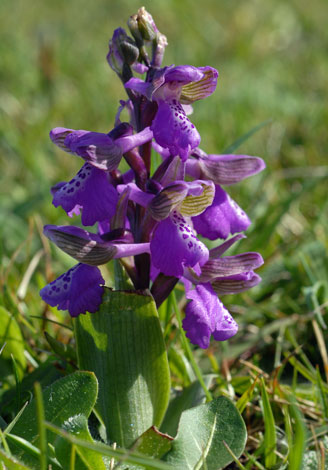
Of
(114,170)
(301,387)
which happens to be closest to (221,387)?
(301,387)

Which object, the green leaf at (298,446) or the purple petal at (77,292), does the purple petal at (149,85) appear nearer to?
the purple petal at (77,292)

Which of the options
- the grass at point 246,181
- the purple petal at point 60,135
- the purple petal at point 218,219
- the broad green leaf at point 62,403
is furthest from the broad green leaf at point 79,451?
the purple petal at point 60,135

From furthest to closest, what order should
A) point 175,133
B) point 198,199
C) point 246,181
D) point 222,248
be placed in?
1. point 246,181
2. point 222,248
3. point 198,199
4. point 175,133

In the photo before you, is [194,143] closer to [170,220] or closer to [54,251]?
[170,220]

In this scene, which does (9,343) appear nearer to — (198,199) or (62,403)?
(62,403)

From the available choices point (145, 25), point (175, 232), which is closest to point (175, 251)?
point (175, 232)

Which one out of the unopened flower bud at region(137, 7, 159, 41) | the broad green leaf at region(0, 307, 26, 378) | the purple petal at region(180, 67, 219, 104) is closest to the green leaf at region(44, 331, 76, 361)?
the broad green leaf at region(0, 307, 26, 378)
